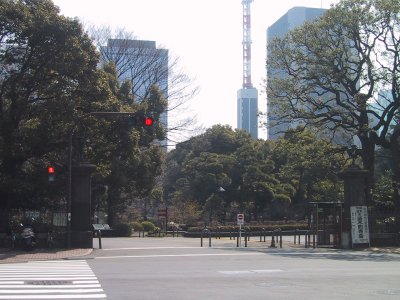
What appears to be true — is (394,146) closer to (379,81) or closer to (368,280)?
(379,81)

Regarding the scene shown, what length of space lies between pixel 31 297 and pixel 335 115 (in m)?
28.1

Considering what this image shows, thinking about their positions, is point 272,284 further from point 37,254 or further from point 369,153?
point 369,153

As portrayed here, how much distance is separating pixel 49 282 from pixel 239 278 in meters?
5.30

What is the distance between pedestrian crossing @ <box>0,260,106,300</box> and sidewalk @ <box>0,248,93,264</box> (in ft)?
7.84

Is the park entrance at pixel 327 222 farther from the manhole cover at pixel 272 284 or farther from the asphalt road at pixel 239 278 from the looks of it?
the manhole cover at pixel 272 284

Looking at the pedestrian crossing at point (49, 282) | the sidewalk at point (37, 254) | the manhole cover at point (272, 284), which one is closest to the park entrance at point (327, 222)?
the sidewalk at point (37, 254)

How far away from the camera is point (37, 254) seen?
24328 millimetres

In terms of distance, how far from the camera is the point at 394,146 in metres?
35.5

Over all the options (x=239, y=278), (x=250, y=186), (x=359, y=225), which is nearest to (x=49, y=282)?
(x=239, y=278)

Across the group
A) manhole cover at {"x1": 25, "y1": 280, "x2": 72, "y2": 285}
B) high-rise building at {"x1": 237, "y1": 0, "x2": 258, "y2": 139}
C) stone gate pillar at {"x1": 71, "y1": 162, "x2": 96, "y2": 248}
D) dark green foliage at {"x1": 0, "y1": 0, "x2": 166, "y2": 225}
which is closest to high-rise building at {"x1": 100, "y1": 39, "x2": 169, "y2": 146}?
dark green foliage at {"x1": 0, "y1": 0, "x2": 166, "y2": 225}

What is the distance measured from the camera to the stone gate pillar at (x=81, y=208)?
27.8m

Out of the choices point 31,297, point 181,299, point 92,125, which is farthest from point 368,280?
Answer: point 92,125

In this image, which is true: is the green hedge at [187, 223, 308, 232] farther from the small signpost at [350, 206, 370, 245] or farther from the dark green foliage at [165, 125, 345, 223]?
the small signpost at [350, 206, 370, 245]

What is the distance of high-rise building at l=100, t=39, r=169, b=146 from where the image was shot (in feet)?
166
